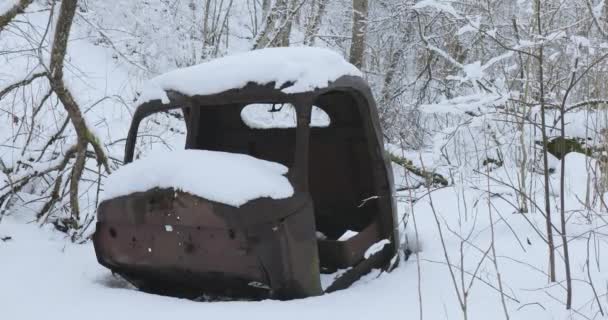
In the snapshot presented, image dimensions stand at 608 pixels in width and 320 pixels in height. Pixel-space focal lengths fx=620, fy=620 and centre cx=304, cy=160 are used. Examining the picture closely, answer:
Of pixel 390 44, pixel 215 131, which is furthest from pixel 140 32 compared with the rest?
pixel 215 131

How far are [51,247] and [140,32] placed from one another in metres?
9.54

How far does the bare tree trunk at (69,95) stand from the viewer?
369cm

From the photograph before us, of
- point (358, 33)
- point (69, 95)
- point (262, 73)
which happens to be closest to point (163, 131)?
point (69, 95)

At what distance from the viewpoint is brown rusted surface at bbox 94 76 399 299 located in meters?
2.51

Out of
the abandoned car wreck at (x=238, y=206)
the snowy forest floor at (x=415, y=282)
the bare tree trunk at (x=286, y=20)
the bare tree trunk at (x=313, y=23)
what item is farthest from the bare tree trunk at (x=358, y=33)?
the abandoned car wreck at (x=238, y=206)

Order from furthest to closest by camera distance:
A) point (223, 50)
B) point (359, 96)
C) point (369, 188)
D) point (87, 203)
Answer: point (223, 50), point (87, 203), point (369, 188), point (359, 96)

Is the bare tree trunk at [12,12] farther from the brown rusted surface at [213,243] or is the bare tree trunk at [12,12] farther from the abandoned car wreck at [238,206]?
the brown rusted surface at [213,243]

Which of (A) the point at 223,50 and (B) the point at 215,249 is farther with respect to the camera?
(A) the point at 223,50

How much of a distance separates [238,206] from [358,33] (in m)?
10.8

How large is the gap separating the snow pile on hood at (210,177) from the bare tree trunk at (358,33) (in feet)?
31.3

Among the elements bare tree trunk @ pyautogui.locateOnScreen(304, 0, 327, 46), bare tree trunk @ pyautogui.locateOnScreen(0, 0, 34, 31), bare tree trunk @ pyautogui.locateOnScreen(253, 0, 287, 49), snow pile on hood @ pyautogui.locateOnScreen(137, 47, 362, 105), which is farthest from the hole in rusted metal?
bare tree trunk @ pyautogui.locateOnScreen(304, 0, 327, 46)

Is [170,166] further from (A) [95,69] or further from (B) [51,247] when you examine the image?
(A) [95,69]

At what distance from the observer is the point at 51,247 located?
11.6ft

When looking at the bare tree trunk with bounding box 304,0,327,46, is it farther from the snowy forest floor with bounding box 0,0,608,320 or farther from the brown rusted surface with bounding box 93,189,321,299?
the brown rusted surface with bounding box 93,189,321,299
